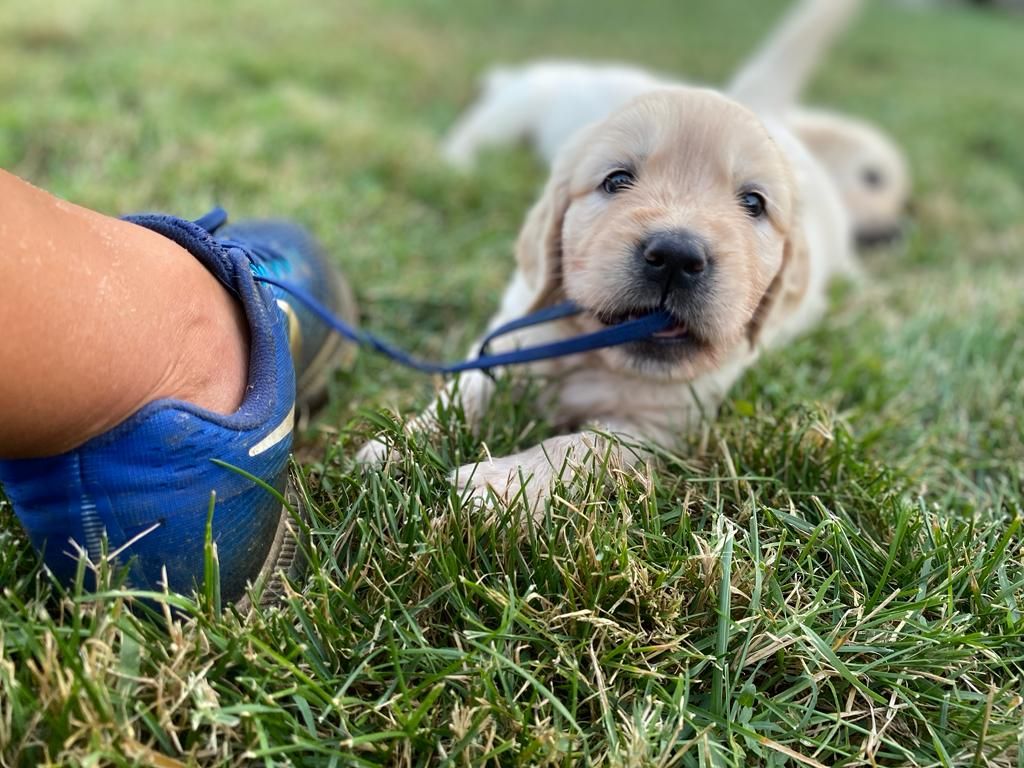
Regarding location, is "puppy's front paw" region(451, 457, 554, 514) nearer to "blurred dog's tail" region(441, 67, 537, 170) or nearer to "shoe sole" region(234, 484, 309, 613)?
"shoe sole" region(234, 484, 309, 613)

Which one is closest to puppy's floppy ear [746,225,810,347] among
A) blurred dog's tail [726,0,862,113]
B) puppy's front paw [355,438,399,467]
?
puppy's front paw [355,438,399,467]

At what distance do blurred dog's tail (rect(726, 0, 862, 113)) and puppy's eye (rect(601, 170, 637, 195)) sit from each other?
92.9 inches

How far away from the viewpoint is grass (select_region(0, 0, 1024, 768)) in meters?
1.28

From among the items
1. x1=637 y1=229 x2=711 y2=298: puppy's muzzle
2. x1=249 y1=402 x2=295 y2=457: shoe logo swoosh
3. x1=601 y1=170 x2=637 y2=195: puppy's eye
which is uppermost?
x1=601 y1=170 x2=637 y2=195: puppy's eye

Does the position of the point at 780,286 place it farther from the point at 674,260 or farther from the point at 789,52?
the point at 789,52

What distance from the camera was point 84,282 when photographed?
4.03ft

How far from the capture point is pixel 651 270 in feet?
6.41

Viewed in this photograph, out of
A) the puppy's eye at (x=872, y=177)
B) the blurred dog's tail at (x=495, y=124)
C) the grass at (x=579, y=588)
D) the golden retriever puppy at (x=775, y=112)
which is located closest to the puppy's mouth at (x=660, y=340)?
the grass at (x=579, y=588)

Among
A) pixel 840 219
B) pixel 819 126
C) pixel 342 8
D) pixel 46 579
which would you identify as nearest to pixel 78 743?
pixel 46 579

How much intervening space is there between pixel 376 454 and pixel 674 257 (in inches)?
32.7

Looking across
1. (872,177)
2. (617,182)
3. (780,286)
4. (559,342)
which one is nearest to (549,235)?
(617,182)

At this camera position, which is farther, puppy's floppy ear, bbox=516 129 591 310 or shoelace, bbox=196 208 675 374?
puppy's floppy ear, bbox=516 129 591 310

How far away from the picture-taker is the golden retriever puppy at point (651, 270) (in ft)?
6.39

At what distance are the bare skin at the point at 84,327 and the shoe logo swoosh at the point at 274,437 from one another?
0.10 m
